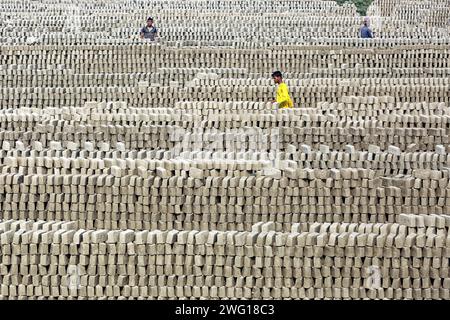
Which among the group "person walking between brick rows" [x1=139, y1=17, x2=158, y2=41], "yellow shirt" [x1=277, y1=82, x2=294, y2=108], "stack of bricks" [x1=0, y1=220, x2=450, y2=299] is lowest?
"stack of bricks" [x1=0, y1=220, x2=450, y2=299]

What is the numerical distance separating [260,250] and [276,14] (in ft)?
A: 70.5

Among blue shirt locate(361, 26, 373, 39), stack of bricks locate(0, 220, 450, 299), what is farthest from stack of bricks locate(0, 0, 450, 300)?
blue shirt locate(361, 26, 373, 39)

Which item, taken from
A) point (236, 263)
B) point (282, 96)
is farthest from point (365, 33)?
point (236, 263)

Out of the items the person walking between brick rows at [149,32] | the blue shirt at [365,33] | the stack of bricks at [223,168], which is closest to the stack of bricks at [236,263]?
the stack of bricks at [223,168]

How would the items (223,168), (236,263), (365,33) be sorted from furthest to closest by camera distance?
1. (365,33)
2. (223,168)
3. (236,263)

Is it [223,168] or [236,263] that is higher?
[223,168]

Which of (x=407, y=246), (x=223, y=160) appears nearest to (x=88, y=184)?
(x=223, y=160)

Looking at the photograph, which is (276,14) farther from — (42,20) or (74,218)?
(74,218)

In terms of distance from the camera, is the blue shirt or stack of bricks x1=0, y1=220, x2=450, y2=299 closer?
stack of bricks x1=0, y1=220, x2=450, y2=299

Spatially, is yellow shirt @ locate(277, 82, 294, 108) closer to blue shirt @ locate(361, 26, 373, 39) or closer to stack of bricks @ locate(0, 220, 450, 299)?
stack of bricks @ locate(0, 220, 450, 299)

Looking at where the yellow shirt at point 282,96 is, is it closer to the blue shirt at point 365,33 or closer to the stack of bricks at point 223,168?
the stack of bricks at point 223,168

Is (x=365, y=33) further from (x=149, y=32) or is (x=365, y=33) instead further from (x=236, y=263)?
(x=236, y=263)

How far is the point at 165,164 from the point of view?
449 inches

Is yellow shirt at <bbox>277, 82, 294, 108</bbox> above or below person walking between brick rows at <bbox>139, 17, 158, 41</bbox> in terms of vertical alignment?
below
